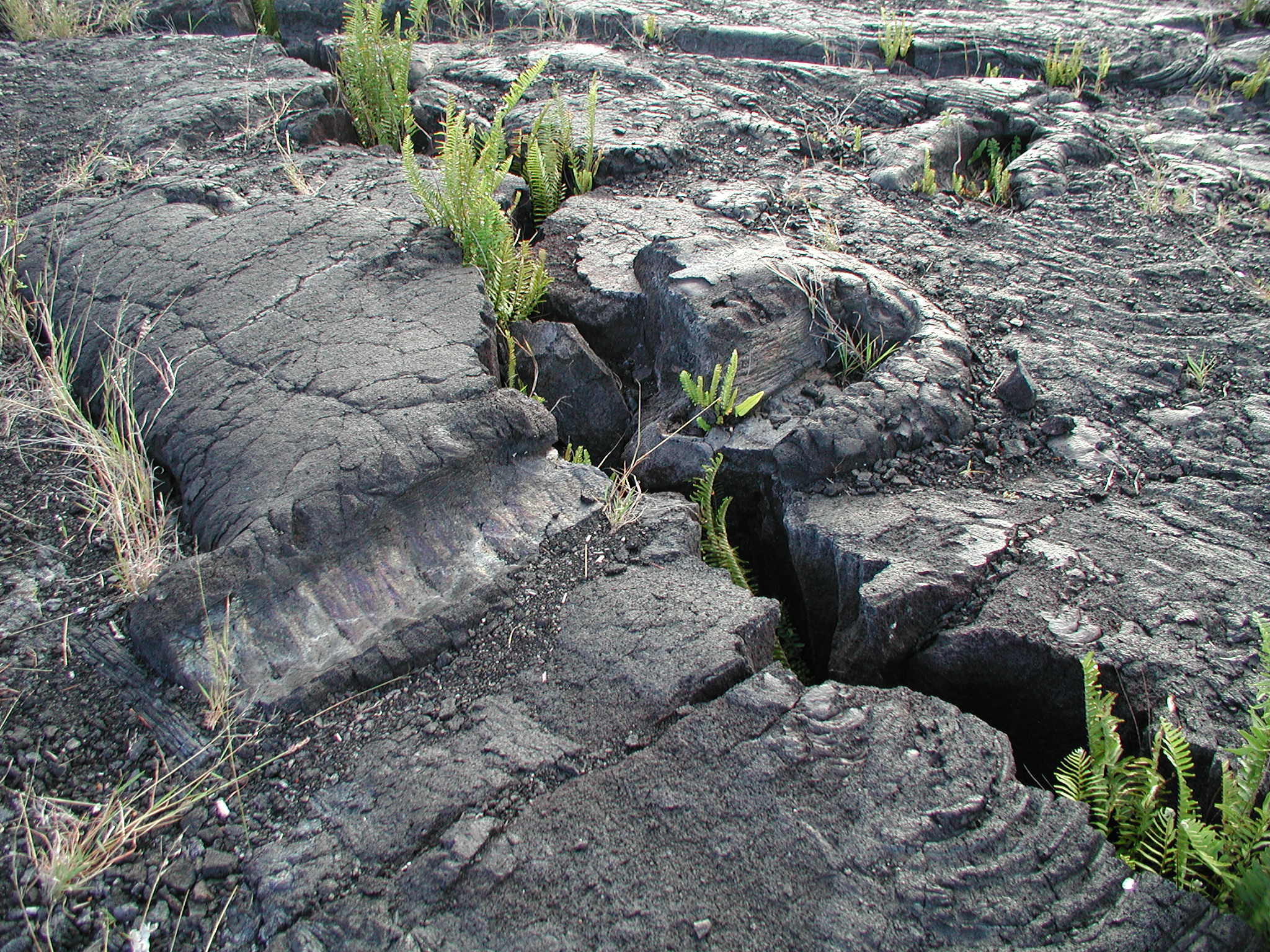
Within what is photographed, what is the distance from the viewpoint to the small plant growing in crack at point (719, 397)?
106 inches

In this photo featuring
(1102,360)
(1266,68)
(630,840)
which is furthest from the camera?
(1266,68)

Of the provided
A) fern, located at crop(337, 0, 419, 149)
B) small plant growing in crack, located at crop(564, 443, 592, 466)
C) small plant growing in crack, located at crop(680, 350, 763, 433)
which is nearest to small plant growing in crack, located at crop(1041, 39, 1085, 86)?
small plant growing in crack, located at crop(680, 350, 763, 433)

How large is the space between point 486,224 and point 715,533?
1381 millimetres

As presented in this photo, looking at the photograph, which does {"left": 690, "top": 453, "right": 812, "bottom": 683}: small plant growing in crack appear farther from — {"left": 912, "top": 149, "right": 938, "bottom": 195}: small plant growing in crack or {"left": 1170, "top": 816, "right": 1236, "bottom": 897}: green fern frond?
{"left": 912, "top": 149, "right": 938, "bottom": 195}: small plant growing in crack

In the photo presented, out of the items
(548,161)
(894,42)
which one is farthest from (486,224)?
(894,42)

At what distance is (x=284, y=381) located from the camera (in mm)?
2559

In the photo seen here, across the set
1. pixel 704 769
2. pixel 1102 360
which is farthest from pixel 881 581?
pixel 1102 360

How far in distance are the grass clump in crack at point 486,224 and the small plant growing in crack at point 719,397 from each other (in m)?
0.64

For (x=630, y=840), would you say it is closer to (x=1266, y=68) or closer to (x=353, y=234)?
(x=353, y=234)

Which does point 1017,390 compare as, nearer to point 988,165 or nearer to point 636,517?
point 636,517

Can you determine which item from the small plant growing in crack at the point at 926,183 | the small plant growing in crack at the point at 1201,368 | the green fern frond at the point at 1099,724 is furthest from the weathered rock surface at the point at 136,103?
the small plant growing in crack at the point at 1201,368

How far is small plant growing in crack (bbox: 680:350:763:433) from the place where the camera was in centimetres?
269

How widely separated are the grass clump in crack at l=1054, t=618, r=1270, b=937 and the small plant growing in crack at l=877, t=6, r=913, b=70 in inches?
170

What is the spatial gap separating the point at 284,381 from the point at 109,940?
1534 mm
